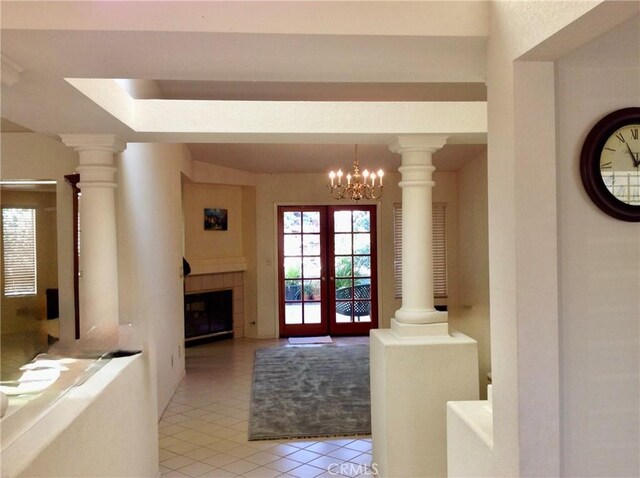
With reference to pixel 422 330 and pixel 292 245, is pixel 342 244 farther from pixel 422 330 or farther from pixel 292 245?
pixel 422 330

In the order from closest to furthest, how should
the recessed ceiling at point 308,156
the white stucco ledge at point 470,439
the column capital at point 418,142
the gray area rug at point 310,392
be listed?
the white stucco ledge at point 470,439 < the column capital at point 418,142 < the gray area rug at point 310,392 < the recessed ceiling at point 308,156

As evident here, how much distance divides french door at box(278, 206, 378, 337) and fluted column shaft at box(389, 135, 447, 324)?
14.9 feet

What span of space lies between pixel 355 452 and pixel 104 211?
2514 millimetres

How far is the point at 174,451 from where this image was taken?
156 inches

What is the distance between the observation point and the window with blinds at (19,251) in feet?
13.9

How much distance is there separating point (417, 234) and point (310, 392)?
104 inches

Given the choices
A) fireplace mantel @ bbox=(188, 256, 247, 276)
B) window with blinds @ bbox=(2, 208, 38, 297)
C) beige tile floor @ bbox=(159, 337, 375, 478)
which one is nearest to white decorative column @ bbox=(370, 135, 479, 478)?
beige tile floor @ bbox=(159, 337, 375, 478)

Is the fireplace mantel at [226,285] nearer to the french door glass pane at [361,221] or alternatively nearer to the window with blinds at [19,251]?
the french door glass pane at [361,221]

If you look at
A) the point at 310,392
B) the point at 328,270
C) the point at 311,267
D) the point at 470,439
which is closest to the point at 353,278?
the point at 328,270

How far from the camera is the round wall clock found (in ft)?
4.93

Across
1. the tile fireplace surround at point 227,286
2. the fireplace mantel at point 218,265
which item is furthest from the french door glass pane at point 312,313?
the fireplace mantel at point 218,265

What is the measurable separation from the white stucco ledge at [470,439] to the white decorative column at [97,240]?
194 cm

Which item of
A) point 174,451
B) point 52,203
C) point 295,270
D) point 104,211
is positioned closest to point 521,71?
point 104,211

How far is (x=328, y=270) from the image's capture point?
7.96 m
